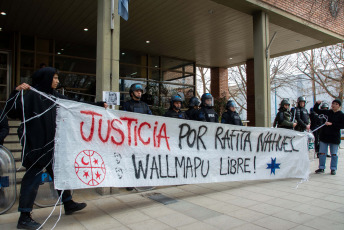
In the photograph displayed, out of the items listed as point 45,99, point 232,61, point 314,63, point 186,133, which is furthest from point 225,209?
point 314,63

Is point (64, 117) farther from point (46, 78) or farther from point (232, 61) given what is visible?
point (232, 61)

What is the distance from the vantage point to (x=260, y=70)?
8.25 metres

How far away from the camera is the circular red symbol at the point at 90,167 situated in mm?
3215

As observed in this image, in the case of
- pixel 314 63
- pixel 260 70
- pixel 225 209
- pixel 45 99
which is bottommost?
pixel 225 209

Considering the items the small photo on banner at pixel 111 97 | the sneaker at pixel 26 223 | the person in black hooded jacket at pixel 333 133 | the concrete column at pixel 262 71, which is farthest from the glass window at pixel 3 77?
the person in black hooded jacket at pixel 333 133

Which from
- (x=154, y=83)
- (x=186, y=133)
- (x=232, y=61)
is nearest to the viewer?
(x=186, y=133)

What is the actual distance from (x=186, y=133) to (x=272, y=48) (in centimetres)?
1038

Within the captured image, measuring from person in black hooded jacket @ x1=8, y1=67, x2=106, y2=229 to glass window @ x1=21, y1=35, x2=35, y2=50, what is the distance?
8.85 meters

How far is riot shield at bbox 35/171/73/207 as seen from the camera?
386 cm

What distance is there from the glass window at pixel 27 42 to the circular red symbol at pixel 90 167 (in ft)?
31.0

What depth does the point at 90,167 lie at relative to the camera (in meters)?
3.30

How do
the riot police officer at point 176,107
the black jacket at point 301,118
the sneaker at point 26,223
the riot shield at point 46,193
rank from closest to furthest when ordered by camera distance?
the sneaker at point 26,223, the riot shield at point 46,193, the riot police officer at point 176,107, the black jacket at point 301,118

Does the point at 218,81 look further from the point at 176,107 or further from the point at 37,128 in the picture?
the point at 37,128

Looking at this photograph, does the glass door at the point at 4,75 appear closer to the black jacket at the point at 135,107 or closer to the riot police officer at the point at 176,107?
the black jacket at the point at 135,107
